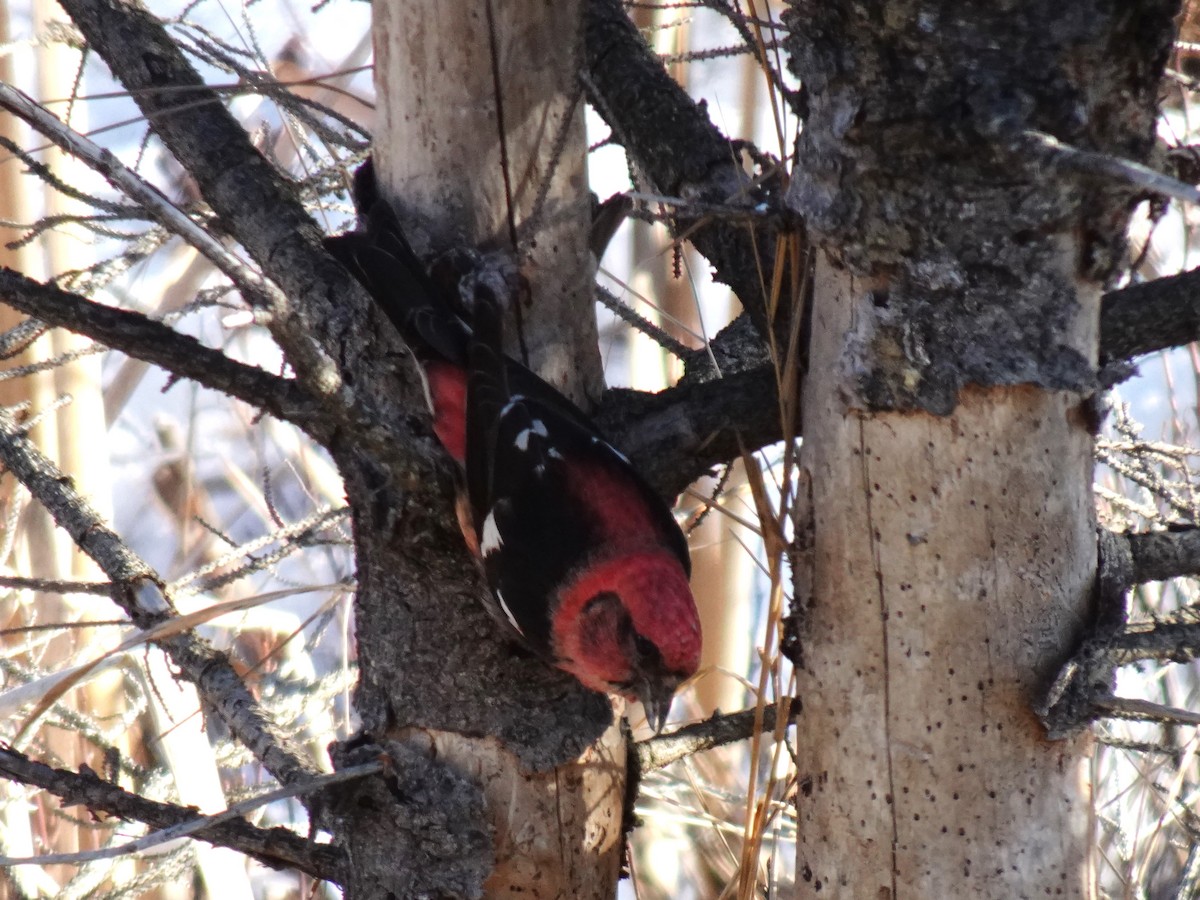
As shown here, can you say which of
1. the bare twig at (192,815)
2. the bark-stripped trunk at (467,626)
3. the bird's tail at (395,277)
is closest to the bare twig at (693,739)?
the bark-stripped trunk at (467,626)

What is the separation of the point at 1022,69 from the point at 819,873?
3.03ft

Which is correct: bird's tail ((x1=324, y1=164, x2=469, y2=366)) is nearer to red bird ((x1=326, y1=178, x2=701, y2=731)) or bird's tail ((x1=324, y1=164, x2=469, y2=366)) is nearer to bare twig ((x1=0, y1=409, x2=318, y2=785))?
red bird ((x1=326, y1=178, x2=701, y2=731))

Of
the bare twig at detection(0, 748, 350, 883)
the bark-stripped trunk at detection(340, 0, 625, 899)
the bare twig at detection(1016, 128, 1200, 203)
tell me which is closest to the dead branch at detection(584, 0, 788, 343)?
the bark-stripped trunk at detection(340, 0, 625, 899)

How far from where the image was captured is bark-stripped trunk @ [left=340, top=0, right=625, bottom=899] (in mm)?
1650

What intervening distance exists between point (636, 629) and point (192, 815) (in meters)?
0.70

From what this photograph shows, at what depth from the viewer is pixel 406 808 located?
5.45 feet

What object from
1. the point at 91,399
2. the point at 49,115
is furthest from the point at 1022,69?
the point at 91,399

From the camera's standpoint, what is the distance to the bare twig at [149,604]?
1693mm

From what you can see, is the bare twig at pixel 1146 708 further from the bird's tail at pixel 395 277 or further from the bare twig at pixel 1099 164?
the bird's tail at pixel 395 277

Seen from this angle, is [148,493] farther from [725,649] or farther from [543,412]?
[543,412]

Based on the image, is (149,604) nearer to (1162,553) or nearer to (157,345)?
(157,345)

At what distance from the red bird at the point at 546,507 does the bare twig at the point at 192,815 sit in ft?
1.29

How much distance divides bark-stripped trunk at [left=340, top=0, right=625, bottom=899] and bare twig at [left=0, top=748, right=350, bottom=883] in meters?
0.07

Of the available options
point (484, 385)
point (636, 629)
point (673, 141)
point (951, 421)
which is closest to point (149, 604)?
point (484, 385)
